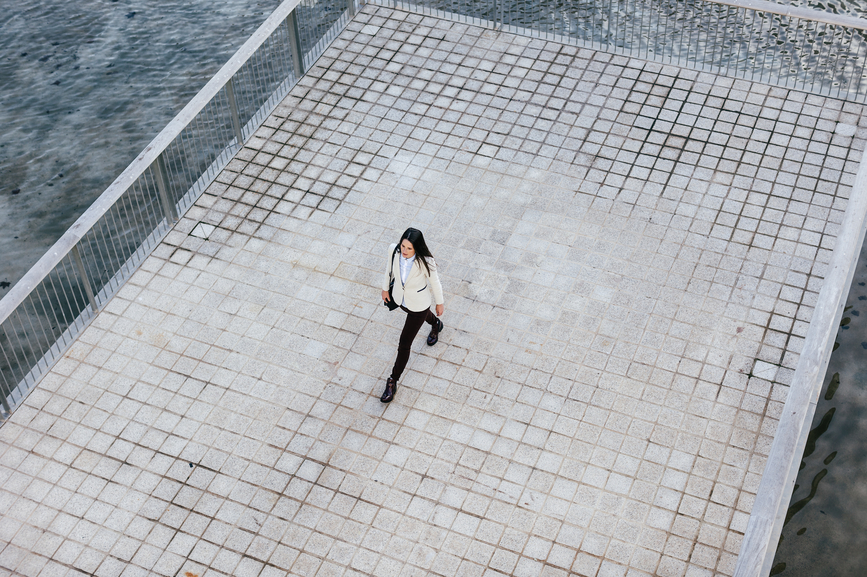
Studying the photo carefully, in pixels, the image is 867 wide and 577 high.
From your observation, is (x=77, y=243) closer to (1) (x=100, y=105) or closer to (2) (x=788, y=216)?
(1) (x=100, y=105)

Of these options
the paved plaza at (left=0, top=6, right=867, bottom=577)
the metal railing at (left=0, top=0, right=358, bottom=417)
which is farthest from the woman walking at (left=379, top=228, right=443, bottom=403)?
the metal railing at (left=0, top=0, right=358, bottom=417)

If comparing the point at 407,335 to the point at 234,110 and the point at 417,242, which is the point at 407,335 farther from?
the point at 234,110

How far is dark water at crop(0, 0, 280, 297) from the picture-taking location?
34.3ft

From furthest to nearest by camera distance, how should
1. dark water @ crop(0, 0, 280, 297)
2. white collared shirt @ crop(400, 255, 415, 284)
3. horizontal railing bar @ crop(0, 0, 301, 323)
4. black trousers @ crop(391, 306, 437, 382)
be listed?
dark water @ crop(0, 0, 280, 297), horizontal railing bar @ crop(0, 0, 301, 323), black trousers @ crop(391, 306, 437, 382), white collared shirt @ crop(400, 255, 415, 284)

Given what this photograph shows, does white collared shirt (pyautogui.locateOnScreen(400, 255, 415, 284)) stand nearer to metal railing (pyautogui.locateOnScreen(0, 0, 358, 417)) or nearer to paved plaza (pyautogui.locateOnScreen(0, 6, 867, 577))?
paved plaza (pyautogui.locateOnScreen(0, 6, 867, 577))

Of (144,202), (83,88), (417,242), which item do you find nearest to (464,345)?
(417,242)

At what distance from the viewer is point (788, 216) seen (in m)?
8.50

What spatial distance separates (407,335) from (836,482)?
3.61m

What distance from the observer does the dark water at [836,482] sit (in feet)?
22.8

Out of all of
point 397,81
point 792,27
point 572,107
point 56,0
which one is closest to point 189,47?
point 56,0

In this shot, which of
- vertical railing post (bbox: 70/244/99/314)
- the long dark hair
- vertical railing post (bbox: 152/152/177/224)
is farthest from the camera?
vertical railing post (bbox: 152/152/177/224)

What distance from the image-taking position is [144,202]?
8.12 metres

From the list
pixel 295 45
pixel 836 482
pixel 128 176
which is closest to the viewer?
pixel 836 482

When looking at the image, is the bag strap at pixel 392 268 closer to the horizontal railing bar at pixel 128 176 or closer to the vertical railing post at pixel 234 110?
the horizontal railing bar at pixel 128 176
